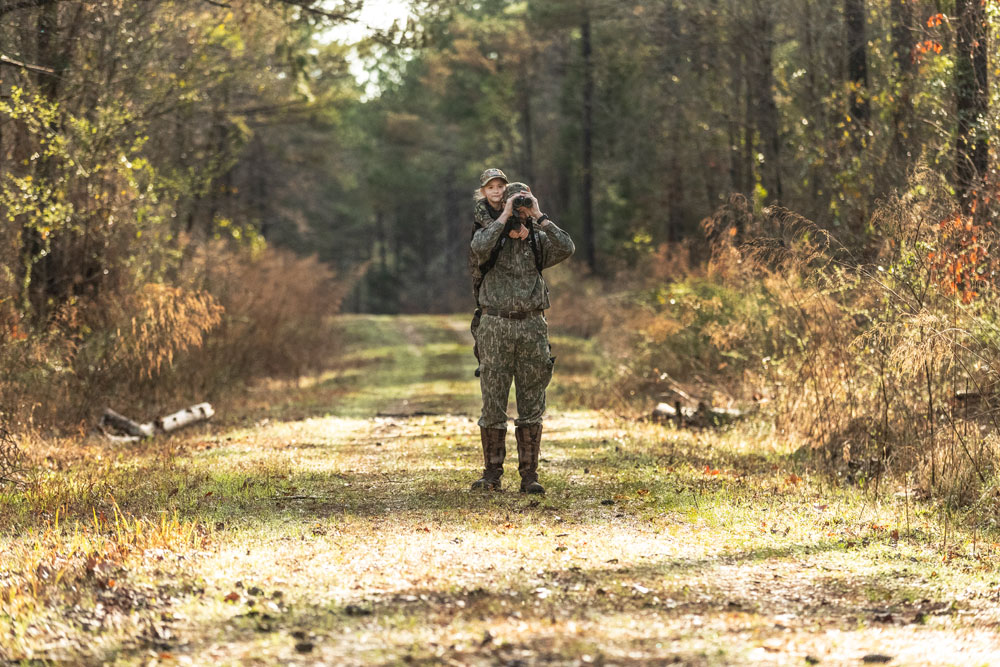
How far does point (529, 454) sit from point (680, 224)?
2454 cm

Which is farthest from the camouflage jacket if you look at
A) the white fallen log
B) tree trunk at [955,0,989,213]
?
the white fallen log

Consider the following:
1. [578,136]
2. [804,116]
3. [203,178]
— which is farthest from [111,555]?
[578,136]

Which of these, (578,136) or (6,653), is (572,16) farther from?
(6,653)

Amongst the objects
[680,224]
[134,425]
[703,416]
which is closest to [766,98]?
[703,416]

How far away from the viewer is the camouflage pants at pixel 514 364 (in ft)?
29.9

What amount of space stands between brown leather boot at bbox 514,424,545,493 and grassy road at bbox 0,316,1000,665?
0.20m

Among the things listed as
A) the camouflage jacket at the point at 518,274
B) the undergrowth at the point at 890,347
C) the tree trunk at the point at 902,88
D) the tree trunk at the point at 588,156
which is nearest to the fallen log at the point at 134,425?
the camouflage jacket at the point at 518,274

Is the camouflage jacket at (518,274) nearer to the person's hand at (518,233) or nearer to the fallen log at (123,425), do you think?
the person's hand at (518,233)

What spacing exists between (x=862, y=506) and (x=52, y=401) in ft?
30.0

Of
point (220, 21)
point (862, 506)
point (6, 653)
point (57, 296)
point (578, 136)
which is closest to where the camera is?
point (6, 653)

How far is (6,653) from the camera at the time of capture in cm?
498

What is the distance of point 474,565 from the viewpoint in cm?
664

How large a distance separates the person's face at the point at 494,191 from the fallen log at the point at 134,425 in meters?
6.36

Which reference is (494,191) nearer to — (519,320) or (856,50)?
(519,320)
